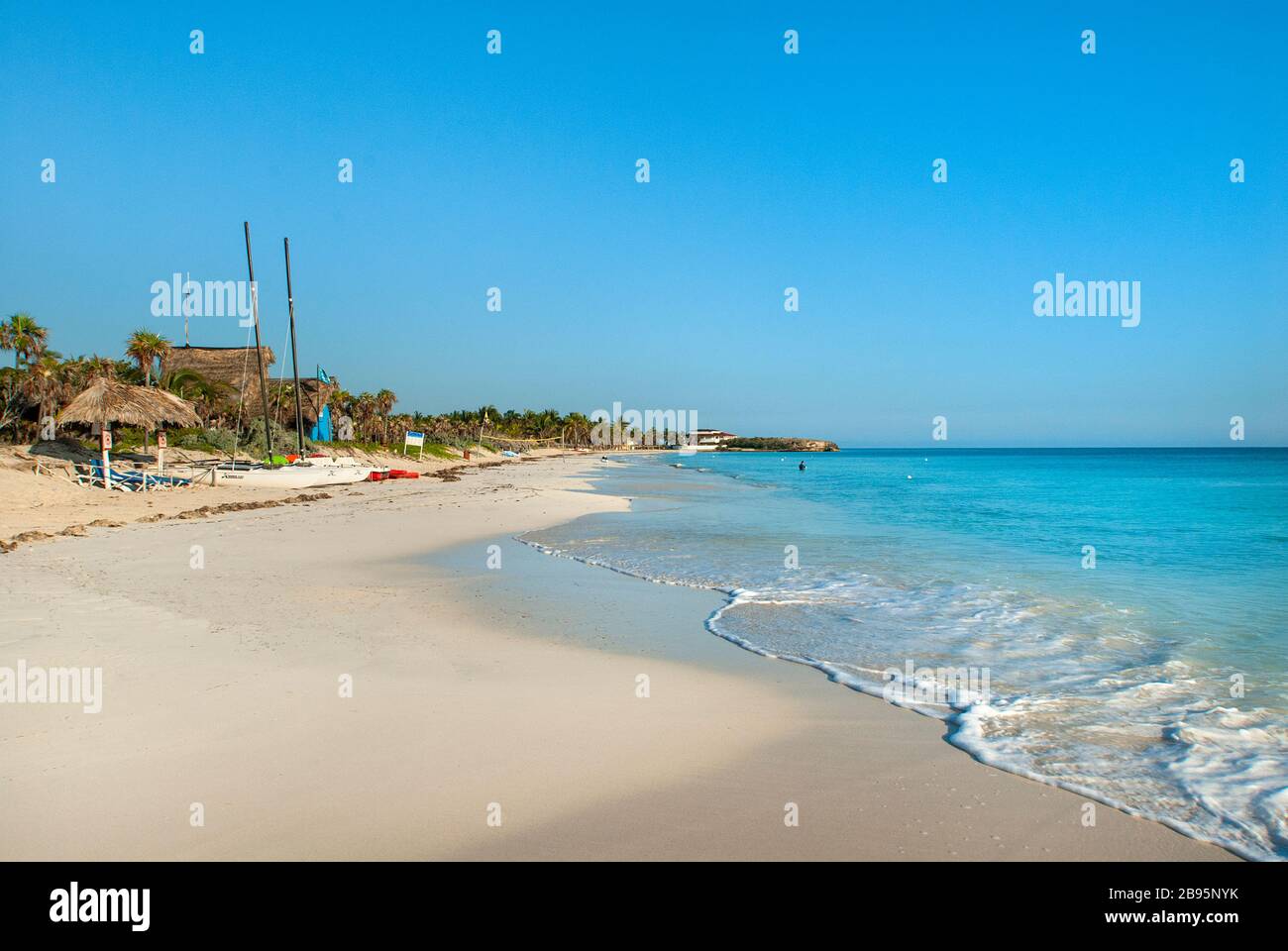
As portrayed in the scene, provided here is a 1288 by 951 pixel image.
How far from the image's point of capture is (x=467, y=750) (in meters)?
5.07

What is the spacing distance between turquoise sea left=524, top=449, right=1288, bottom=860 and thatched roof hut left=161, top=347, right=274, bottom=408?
3858 centimetres

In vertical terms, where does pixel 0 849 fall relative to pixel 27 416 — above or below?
below

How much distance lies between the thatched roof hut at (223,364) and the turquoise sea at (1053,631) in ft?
127

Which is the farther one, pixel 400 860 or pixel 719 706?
pixel 719 706

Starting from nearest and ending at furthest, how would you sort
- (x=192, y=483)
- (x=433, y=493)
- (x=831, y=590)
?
(x=831, y=590), (x=192, y=483), (x=433, y=493)

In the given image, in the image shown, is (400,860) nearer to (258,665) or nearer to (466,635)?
(258,665)

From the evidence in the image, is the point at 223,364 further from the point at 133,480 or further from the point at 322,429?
the point at 133,480

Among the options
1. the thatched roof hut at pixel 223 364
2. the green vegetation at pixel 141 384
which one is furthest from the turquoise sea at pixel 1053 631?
the thatched roof hut at pixel 223 364

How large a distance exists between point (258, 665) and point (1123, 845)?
22.3 ft

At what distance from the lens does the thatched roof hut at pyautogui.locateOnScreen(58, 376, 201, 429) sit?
29062mm

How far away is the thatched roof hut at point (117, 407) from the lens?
95.3 ft

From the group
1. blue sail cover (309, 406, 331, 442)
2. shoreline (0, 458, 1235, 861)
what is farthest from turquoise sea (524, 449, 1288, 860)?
blue sail cover (309, 406, 331, 442)
